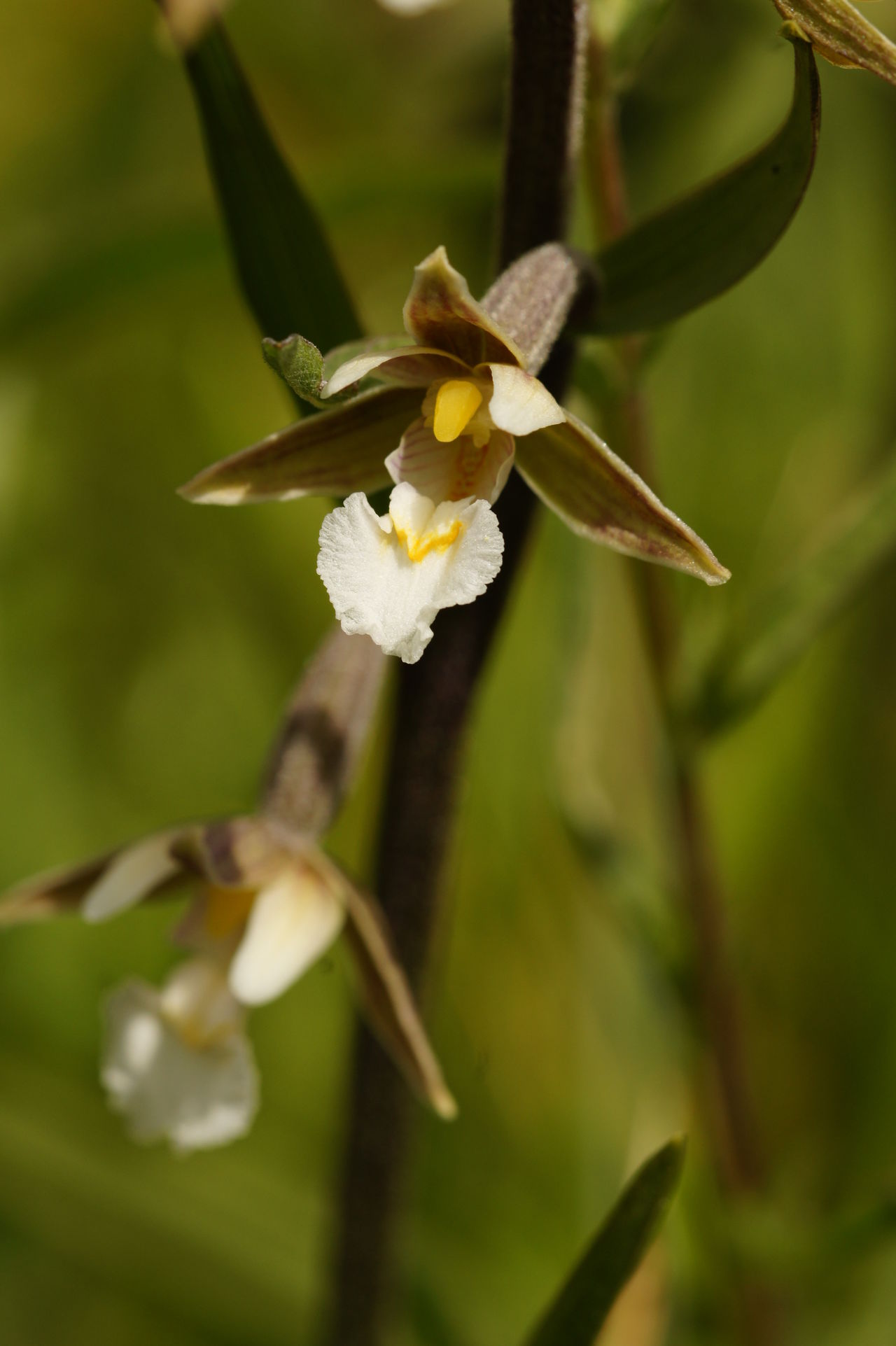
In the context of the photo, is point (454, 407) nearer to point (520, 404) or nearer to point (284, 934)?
point (520, 404)

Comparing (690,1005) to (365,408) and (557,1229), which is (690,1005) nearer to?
(557,1229)

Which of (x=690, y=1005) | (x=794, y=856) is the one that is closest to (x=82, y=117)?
(x=794, y=856)

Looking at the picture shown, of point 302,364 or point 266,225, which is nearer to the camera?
point 302,364

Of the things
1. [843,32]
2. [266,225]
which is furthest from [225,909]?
[843,32]

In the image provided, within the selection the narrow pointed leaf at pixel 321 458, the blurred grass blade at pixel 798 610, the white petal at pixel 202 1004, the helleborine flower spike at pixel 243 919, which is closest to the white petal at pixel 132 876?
the helleborine flower spike at pixel 243 919

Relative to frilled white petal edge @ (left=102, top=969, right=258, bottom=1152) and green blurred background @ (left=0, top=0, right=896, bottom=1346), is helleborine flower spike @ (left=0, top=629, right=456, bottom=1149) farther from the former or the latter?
green blurred background @ (left=0, top=0, right=896, bottom=1346)

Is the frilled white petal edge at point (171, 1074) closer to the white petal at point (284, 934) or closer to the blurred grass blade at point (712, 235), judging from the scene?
the white petal at point (284, 934)

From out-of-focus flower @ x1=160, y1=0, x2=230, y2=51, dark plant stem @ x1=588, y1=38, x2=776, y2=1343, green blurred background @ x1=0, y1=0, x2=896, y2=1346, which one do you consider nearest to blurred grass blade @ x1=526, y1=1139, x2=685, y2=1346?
green blurred background @ x1=0, y1=0, x2=896, y2=1346
